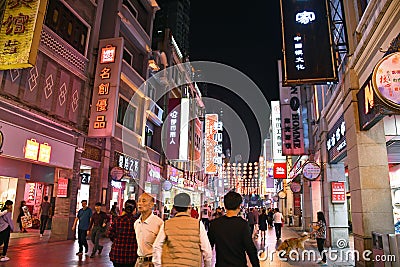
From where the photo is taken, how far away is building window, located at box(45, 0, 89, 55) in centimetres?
1363

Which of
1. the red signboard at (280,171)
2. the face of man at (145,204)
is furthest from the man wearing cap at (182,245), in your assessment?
the red signboard at (280,171)

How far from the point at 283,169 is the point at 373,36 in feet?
69.5

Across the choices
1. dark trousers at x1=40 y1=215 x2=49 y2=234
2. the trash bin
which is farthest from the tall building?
the trash bin

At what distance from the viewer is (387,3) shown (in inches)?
272

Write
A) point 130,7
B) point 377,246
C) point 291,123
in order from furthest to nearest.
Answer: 1. point 130,7
2. point 291,123
3. point 377,246

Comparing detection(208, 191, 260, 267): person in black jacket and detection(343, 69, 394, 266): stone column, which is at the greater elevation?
detection(343, 69, 394, 266): stone column

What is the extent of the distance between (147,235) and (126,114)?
680 inches

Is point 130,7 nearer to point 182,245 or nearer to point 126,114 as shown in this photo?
point 126,114

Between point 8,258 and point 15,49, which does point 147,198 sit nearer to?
point 8,258

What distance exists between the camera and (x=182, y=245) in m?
3.58

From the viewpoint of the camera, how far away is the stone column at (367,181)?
27.7ft

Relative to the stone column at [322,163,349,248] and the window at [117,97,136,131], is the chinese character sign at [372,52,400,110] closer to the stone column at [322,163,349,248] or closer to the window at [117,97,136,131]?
the stone column at [322,163,349,248]

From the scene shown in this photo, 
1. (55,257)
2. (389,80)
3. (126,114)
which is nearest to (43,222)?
(55,257)

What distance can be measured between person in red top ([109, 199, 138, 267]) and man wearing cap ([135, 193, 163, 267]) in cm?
46
